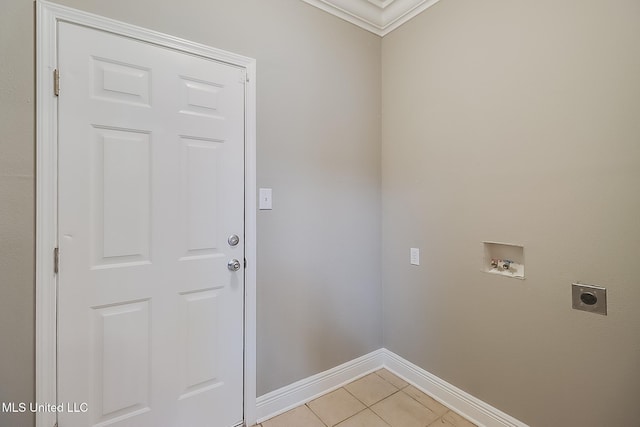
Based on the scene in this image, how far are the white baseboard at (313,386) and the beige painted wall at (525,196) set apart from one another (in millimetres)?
287

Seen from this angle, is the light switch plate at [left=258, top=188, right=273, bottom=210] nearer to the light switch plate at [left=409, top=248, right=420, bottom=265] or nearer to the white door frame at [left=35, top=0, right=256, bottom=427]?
the white door frame at [left=35, top=0, right=256, bottom=427]

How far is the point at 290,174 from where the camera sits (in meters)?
1.79

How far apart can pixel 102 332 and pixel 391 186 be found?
1981mm

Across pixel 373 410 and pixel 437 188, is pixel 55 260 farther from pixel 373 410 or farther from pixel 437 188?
pixel 437 188

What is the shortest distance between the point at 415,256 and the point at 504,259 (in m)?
0.56

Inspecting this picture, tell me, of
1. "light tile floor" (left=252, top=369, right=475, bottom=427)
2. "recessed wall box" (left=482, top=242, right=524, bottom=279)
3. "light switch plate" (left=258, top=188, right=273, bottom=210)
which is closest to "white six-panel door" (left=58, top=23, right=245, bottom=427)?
"light switch plate" (left=258, top=188, right=273, bottom=210)

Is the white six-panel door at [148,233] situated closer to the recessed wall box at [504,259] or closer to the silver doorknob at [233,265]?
the silver doorknob at [233,265]

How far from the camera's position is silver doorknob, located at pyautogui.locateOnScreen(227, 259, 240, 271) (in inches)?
62.0

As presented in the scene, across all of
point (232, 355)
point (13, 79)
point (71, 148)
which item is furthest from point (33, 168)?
point (232, 355)

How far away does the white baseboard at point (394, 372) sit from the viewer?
63.6 inches

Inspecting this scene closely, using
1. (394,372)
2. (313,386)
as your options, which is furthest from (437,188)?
(313,386)

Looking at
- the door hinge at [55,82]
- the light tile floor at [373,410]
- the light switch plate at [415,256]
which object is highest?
the door hinge at [55,82]

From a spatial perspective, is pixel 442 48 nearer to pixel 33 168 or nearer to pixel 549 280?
pixel 549 280

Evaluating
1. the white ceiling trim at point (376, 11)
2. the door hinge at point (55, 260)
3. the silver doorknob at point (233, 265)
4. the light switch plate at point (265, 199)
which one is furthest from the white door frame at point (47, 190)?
the white ceiling trim at point (376, 11)
